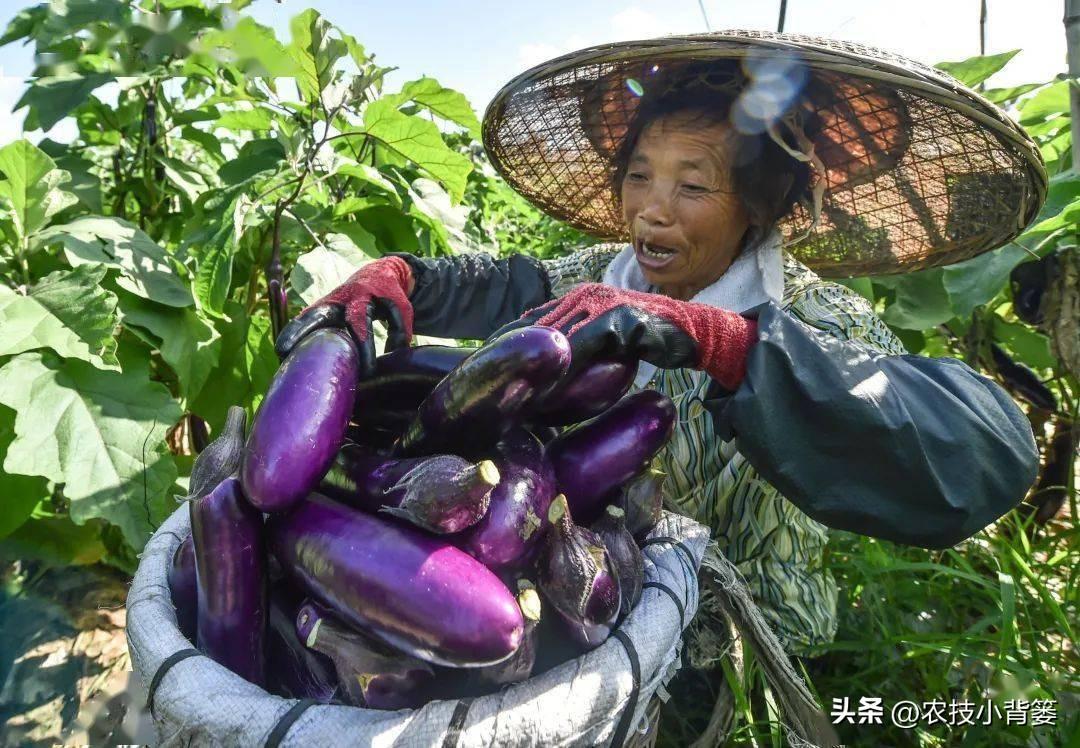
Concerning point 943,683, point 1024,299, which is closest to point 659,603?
point 943,683

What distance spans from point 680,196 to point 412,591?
0.84 metres

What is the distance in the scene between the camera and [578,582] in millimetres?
656

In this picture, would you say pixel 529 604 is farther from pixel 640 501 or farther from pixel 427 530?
pixel 640 501

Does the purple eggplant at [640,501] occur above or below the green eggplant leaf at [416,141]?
below

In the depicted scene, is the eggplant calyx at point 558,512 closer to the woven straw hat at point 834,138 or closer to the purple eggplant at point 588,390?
the purple eggplant at point 588,390

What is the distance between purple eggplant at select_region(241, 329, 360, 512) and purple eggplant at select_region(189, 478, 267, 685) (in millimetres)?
26

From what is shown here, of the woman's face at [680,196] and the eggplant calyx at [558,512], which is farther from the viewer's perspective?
the woman's face at [680,196]

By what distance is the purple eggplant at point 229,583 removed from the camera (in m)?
0.66

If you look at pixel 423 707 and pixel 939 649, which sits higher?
pixel 423 707

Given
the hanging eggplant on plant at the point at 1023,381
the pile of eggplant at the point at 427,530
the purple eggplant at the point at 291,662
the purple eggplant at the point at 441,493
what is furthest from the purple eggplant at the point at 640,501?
the hanging eggplant on plant at the point at 1023,381

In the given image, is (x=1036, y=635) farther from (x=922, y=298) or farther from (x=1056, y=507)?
(x=922, y=298)

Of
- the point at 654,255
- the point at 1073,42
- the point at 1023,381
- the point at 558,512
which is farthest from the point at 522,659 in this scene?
the point at 1023,381

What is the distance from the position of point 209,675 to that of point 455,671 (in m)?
0.19

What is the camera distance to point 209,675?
0.58 meters
